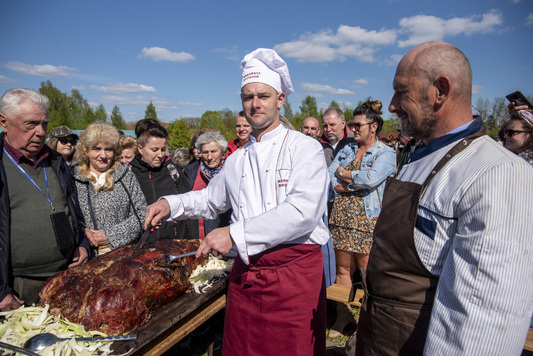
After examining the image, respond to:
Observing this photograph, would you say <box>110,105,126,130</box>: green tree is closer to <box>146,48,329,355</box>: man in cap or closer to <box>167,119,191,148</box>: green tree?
<box>167,119,191,148</box>: green tree

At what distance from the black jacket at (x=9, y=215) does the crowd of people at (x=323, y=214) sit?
1 centimetres

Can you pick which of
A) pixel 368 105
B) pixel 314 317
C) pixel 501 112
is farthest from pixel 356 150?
pixel 501 112

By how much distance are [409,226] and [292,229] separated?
731 mm

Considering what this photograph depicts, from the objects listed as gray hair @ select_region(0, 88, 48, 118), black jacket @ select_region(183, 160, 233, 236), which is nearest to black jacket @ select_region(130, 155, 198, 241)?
black jacket @ select_region(183, 160, 233, 236)

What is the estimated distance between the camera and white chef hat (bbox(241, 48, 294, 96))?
231 centimetres

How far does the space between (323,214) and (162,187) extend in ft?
8.57

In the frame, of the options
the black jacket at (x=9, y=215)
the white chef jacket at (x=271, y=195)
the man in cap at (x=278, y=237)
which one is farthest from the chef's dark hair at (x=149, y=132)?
the man in cap at (x=278, y=237)

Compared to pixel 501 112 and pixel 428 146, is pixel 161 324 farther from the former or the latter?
pixel 501 112

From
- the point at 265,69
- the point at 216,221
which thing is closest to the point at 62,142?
the point at 216,221

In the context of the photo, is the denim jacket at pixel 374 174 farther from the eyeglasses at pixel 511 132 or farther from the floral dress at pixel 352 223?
the eyeglasses at pixel 511 132

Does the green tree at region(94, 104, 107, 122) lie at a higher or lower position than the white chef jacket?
higher

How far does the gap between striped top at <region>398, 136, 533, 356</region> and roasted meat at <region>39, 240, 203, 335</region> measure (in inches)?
65.3

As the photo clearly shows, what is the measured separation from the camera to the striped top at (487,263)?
3.38 feet

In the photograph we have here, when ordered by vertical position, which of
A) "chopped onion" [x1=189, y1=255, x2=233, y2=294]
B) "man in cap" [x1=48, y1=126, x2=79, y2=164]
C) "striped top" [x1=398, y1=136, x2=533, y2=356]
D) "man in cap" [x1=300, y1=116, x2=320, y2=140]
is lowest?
"chopped onion" [x1=189, y1=255, x2=233, y2=294]
